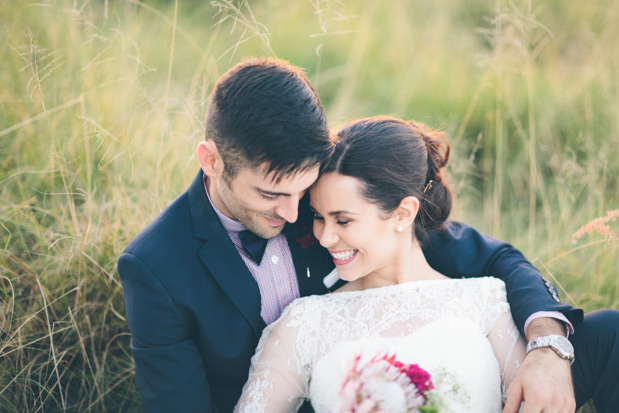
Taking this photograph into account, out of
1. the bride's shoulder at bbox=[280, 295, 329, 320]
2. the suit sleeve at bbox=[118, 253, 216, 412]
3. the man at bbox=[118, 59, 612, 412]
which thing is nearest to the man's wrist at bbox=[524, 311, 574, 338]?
the man at bbox=[118, 59, 612, 412]

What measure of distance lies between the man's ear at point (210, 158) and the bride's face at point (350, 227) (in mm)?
514

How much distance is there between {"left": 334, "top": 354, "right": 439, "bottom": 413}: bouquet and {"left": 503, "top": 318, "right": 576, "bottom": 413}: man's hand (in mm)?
966

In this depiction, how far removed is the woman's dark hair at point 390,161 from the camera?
2852 millimetres

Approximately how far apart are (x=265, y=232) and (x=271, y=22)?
3.82 meters

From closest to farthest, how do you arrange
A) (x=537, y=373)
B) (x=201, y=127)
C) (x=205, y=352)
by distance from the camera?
(x=537, y=373) → (x=205, y=352) → (x=201, y=127)

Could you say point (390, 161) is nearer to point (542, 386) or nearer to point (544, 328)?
point (544, 328)

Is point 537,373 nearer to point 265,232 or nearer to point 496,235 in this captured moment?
point 265,232

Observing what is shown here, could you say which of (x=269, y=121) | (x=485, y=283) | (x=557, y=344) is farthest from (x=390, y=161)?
(x=557, y=344)

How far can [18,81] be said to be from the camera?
14.0ft

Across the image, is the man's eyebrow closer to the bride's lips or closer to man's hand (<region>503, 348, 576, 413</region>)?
the bride's lips

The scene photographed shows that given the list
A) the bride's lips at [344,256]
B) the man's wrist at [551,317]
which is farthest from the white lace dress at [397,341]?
the bride's lips at [344,256]

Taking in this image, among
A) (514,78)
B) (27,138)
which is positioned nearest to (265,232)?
(27,138)

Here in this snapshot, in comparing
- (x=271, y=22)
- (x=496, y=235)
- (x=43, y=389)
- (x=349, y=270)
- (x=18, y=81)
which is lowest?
(x=43, y=389)

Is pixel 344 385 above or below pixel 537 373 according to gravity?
above
